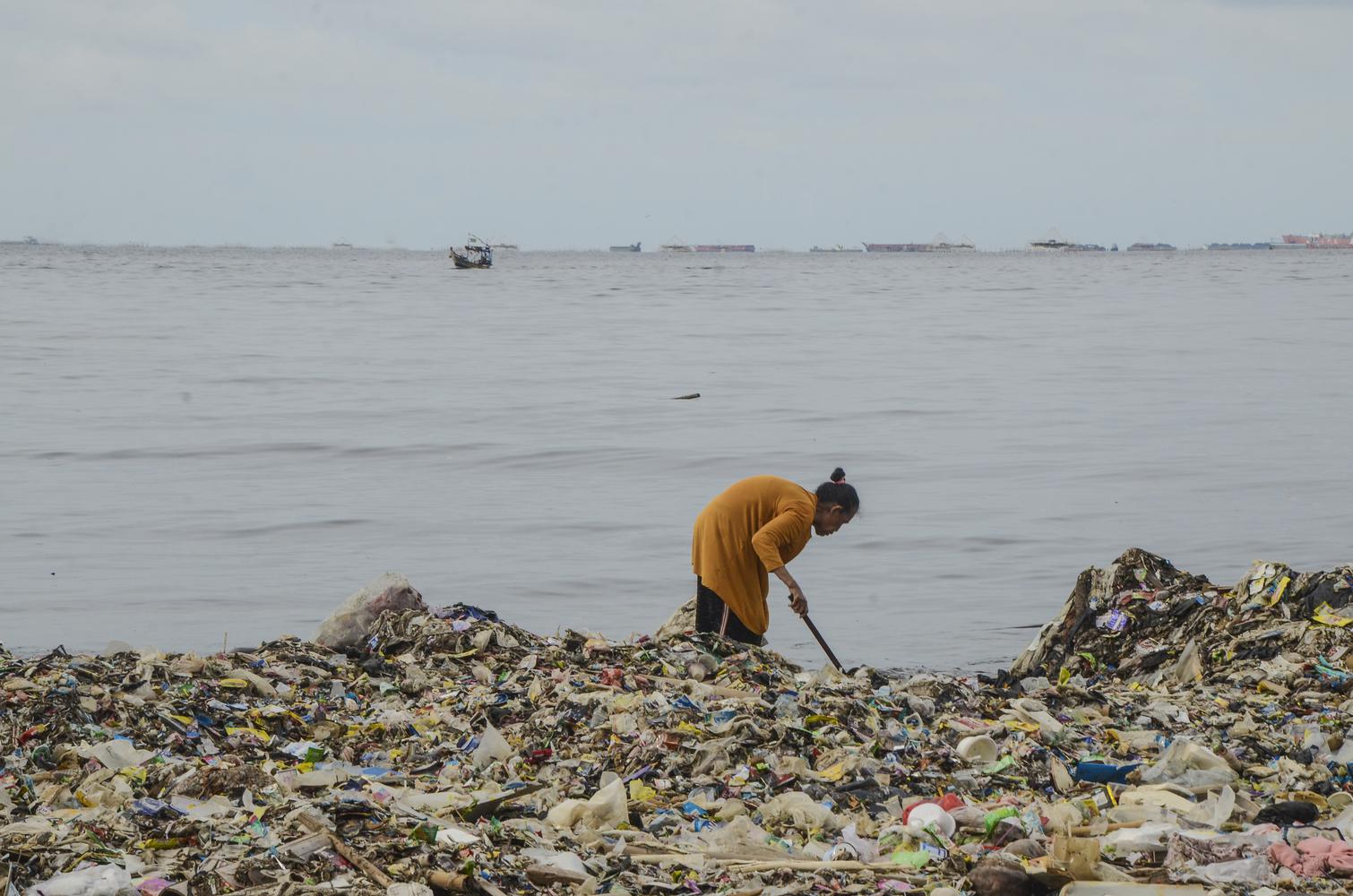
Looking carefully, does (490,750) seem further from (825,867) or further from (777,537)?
(777,537)

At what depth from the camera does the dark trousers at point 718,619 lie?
7.83m

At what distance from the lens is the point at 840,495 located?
23.7 ft

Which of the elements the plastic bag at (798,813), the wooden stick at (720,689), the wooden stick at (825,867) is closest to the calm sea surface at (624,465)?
the wooden stick at (720,689)

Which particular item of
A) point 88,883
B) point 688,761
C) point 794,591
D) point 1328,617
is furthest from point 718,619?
point 88,883

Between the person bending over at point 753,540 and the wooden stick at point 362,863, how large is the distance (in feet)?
11.2

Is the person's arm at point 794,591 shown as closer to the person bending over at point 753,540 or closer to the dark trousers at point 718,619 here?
the person bending over at point 753,540

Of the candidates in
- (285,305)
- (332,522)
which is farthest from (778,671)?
(285,305)

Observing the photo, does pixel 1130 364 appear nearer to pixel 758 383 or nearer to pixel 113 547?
pixel 758 383

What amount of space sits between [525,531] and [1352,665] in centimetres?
828

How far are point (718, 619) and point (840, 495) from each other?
3.76 ft

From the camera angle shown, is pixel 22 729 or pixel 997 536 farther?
pixel 997 536

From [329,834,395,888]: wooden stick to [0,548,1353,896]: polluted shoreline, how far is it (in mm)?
12

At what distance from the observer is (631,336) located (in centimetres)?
4112

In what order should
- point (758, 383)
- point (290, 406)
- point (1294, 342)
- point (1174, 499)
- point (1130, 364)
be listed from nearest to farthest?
point (1174, 499), point (290, 406), point (758, 383), point (1130, 364), point (1294, 342)
